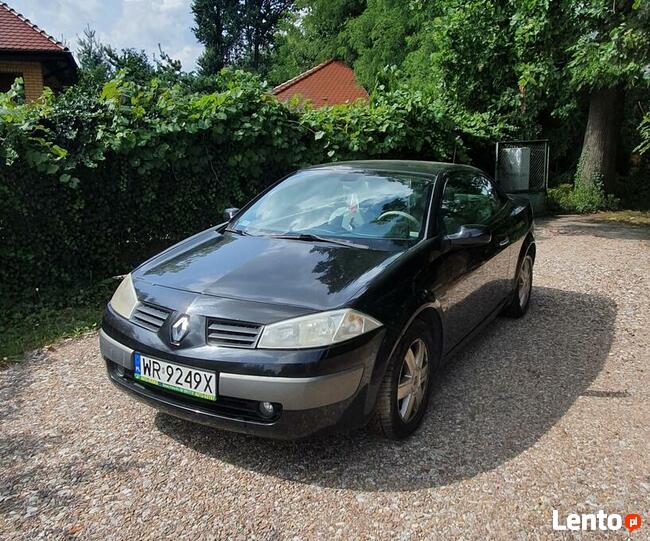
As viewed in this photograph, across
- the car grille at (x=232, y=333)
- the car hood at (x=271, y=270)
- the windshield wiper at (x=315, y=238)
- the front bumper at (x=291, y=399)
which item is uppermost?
the windshield wiper at (x=315, y=238)

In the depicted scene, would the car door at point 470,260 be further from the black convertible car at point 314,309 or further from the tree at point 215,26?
the tree at point 215,26

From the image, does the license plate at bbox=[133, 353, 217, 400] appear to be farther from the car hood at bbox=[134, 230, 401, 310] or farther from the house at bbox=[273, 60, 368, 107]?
the house at bbox=[273, 60, 368, 107]

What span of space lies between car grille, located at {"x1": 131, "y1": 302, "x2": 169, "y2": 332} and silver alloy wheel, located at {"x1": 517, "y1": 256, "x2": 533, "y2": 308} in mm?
3418

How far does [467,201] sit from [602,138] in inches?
412

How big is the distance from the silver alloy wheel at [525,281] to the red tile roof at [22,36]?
14135 millimetres

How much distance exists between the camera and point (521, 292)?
5191 millimetres

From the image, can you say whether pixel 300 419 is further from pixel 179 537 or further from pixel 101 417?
pixel 101 417

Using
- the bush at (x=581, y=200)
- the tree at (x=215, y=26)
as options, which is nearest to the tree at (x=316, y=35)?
the tree at (x=215, y=26)

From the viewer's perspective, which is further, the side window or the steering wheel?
the side window

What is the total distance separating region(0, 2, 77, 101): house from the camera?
48.0 ft

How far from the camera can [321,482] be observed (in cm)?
276

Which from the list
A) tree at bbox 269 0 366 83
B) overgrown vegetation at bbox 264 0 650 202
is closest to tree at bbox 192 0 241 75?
tree at bbox 269 0 366 83

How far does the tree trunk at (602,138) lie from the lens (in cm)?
1283

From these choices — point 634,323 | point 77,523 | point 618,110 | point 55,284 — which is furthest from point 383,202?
point 618,110
